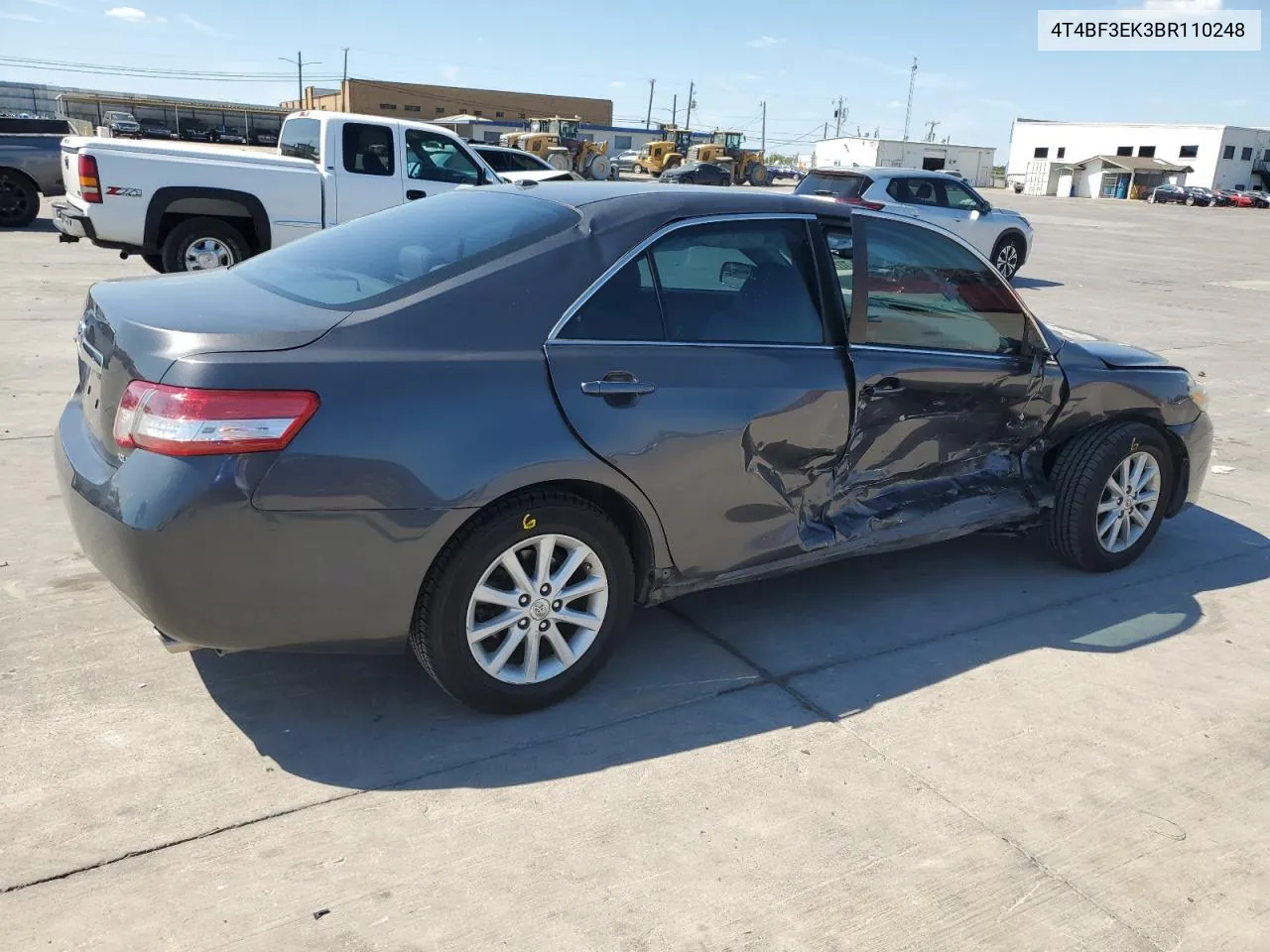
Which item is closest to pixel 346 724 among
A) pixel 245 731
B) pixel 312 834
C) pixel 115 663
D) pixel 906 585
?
pixel 245 731

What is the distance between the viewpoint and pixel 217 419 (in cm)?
277

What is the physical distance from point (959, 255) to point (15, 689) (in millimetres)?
3816

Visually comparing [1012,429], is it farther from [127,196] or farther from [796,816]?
[127,196]

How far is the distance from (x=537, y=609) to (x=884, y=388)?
63.7 inches

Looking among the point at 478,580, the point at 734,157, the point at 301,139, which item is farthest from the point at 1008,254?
the point at 734,157

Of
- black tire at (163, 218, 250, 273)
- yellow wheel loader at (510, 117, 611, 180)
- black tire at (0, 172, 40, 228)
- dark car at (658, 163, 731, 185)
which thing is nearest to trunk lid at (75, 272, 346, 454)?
black tire at (163, 218, 250, 273)

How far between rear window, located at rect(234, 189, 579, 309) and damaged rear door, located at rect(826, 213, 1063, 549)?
47.6 inches

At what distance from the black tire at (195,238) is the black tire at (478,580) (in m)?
8.25

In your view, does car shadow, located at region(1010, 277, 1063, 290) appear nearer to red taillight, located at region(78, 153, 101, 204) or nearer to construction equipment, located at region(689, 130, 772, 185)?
red taillight, located at region(78, 153, 101, 204)

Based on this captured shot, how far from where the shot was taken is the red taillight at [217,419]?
2768mm

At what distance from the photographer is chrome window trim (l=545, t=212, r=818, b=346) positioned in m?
3.31

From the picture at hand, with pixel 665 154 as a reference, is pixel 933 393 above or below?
below

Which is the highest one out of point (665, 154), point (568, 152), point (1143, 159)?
point (1143, 159)

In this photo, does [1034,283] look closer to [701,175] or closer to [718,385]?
[718,385]
